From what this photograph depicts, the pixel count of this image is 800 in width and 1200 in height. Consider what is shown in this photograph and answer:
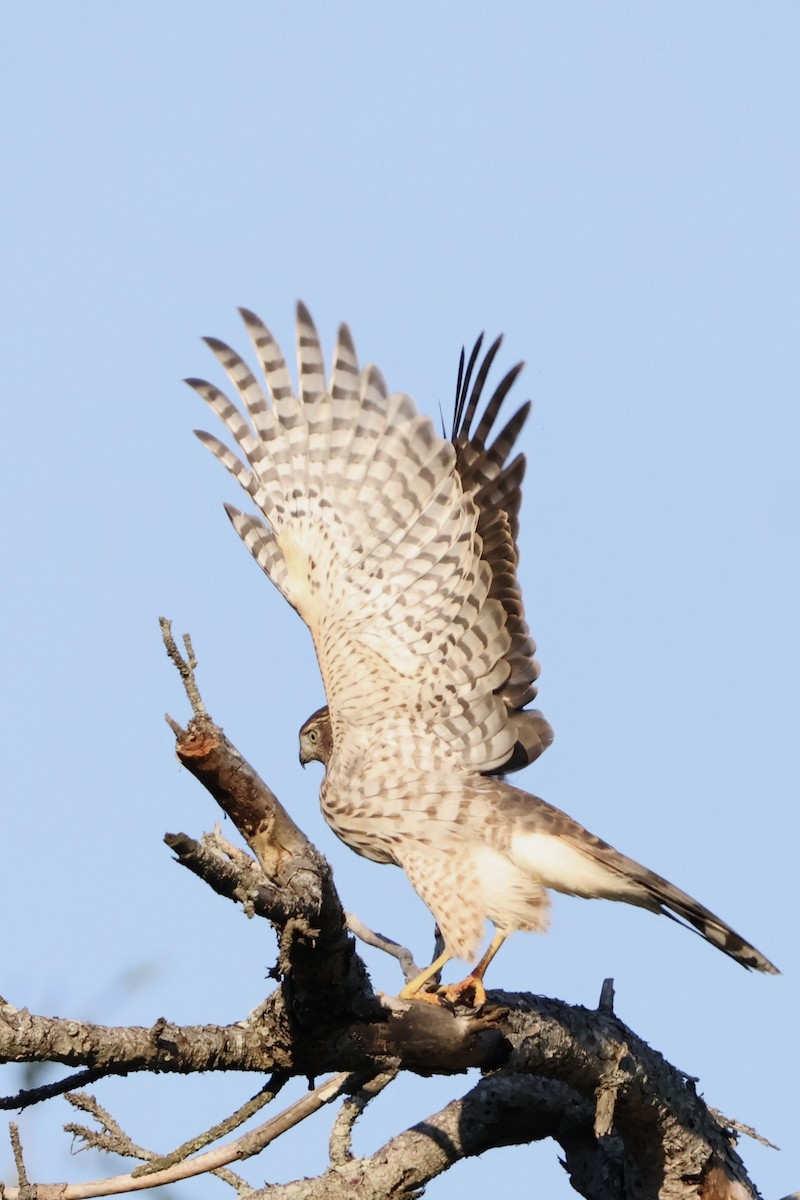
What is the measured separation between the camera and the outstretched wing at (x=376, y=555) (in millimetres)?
5613

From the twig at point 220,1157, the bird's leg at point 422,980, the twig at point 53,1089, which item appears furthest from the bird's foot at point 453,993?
the twig at point 53,1089

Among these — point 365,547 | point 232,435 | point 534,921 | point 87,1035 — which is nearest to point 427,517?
point 365,547

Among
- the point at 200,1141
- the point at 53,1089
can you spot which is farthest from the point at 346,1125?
the point at 53,1089

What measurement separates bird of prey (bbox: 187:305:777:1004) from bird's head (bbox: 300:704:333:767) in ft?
1.78

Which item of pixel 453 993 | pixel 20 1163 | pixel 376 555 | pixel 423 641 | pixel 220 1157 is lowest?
pixel 20 1163

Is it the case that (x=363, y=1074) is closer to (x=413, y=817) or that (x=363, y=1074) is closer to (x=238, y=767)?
(x=238, y=767)

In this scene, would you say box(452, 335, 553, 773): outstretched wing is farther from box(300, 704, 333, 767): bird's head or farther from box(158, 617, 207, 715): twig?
box(158, 617, 207, 715): twig

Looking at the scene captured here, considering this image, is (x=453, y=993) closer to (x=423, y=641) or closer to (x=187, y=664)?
(x=423, y=641)

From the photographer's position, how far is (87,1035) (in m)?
2.97

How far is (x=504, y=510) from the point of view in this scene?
18.4 ft

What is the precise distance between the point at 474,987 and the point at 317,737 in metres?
1.93

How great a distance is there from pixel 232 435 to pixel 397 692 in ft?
4.68

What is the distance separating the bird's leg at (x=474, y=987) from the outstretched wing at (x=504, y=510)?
30.2 inches

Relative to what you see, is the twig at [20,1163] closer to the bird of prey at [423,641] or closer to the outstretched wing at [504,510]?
the bird of prey at [423,641]
